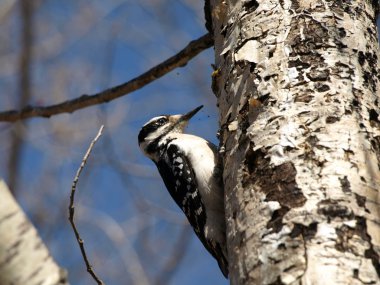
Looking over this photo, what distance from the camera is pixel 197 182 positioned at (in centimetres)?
383

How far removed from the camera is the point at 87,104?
4.43 m

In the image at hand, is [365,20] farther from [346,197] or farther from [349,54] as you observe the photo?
[346,197]

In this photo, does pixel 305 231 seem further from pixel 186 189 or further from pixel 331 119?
pixel 186 189

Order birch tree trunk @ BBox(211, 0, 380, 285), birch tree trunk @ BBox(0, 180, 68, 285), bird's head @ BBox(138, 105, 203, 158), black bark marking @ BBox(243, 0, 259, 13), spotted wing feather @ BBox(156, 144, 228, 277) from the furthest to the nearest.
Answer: bird's head @ BBox(138, 105, 203, 158), spotted wing feather @ BBox(156, 144, 228, 277), black bark marking @ BBox(243, 0, 259, 13), birch tree trunk @ BBox(211, 0, 380, 285), birch tree trunk @ BBox(0, 180, 68, 285)

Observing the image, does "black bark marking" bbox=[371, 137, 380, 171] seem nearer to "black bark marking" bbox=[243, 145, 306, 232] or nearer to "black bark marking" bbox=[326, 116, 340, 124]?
"black bark marking" bbox=[326, 116, 340, 124]

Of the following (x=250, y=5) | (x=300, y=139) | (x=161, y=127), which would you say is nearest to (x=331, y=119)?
(x=300, y=139)

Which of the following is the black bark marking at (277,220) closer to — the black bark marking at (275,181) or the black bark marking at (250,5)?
the black bark marking at (275,181)

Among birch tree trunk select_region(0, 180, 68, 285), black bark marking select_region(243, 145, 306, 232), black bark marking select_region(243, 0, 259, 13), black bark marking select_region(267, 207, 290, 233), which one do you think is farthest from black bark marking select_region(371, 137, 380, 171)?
birch tree trunk select_region(0, 180, 68, 285)

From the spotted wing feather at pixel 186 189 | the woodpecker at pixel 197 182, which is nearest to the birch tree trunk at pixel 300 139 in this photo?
the woodpecker at pixel 197 182

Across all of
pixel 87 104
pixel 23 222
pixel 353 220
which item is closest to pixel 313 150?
pixel 353 220

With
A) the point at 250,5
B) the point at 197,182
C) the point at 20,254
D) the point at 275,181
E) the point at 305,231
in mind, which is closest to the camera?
the point at 20,254

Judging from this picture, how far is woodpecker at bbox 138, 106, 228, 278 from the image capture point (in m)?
3.53

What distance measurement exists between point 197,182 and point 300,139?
1382mm

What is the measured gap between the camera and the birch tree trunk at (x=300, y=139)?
221 cm
